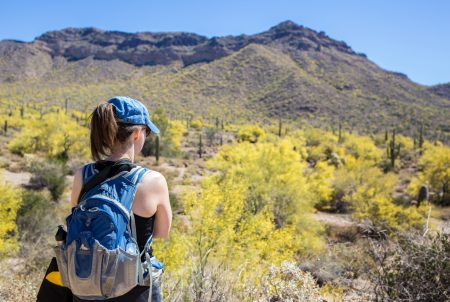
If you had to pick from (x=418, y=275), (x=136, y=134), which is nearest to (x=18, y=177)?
(x=418, y=275)

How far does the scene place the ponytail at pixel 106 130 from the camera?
6.54ft

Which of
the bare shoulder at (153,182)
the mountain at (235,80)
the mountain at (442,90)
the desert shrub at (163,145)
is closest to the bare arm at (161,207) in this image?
the bare shoulder at (153,182)

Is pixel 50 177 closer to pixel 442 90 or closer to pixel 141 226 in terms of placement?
pixel 141 226

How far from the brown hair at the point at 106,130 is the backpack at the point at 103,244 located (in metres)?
0.16

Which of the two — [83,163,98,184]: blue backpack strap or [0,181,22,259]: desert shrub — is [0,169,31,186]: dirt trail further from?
[83,163,98,184]: blue backpack strap

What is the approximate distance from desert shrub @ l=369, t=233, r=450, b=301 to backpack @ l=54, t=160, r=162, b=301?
356 cm

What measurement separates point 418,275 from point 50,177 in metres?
19.3

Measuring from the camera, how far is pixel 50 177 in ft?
66.5

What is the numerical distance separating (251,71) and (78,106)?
1683 inches

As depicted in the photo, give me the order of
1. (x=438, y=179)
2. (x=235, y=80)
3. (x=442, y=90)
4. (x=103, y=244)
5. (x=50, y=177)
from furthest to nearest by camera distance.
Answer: (x=442, y=90)
(x=235, y=80)
(x=438, y=179)
(x=50, y=177)
(x=103, y=244)

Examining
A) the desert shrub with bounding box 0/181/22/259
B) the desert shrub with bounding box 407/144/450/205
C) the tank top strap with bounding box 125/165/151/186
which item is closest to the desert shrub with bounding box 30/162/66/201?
the desert shrub with bounding box 0/181/22/259

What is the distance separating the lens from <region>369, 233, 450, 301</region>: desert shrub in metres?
4.46

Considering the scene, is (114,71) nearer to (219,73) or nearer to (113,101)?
(219,73)

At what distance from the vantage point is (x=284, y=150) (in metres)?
17.3
